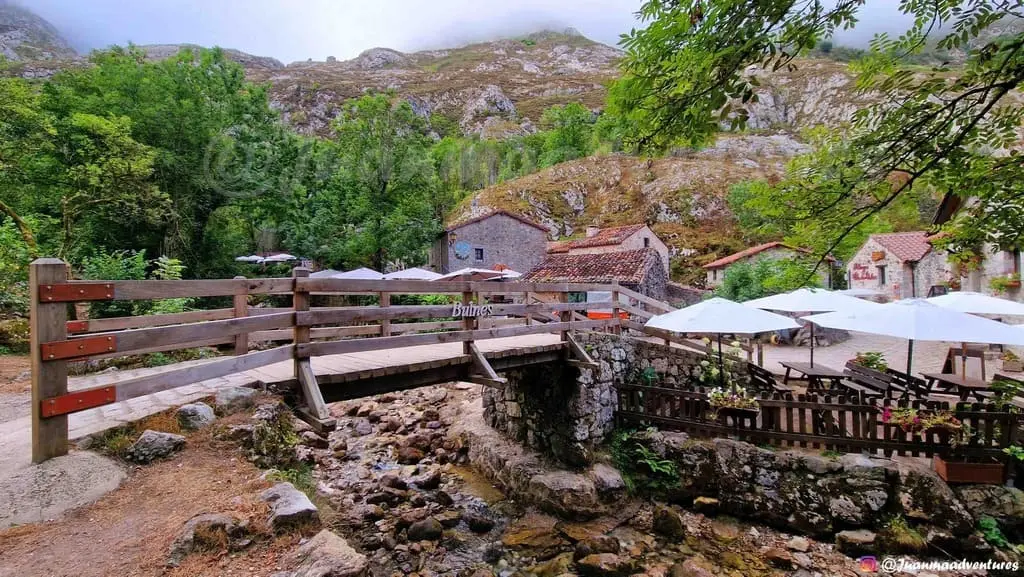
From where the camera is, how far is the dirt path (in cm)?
217

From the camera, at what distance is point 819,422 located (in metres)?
7.28

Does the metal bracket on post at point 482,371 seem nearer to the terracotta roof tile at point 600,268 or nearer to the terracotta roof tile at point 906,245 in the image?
the terracotta roof tile at point 600,268

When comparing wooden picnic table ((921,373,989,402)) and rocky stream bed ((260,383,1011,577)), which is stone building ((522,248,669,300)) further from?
rocky stream bed ((260,383,1011,577))

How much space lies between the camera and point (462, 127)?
87.3 meters

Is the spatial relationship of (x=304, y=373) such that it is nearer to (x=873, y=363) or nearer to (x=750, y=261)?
(x=873, y=363)

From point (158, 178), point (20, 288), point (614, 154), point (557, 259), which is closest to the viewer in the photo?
point (20, 288)

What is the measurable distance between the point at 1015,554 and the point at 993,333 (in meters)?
3.05

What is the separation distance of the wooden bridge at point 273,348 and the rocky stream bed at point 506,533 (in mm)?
1678

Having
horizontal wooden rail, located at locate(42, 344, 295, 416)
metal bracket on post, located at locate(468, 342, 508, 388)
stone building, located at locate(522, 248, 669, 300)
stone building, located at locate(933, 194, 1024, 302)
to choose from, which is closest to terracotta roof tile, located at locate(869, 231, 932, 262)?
stone building, located at locate(933, 194, 1024, 302)

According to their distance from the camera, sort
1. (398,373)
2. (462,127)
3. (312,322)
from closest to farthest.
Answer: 1. (312,322)
2. (398,373)
3. (462,127)

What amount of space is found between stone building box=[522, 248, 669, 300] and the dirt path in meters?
16.8

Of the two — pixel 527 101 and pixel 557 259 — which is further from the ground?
pixel 527 101

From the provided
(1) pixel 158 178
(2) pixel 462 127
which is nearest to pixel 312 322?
(1) pixel 158 178

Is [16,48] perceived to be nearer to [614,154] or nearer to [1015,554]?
[614,154]
